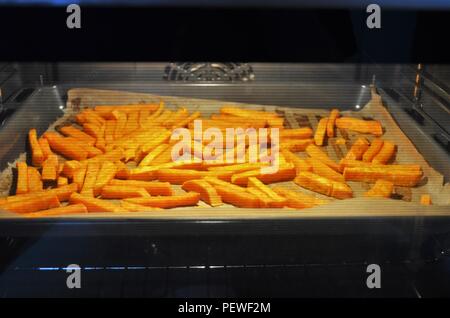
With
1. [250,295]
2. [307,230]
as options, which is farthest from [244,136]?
[250,295]

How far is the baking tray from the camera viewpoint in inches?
31.9

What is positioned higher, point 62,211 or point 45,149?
point 45,149

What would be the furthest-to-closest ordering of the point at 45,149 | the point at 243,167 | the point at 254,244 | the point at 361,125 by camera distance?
the point at 361,125 < the point at 45,149 < the point at 243,167 < the point at 254,244

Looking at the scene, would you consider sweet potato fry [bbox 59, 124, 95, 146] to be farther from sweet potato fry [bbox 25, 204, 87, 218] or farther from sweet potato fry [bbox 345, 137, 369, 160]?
sweet potato fry [bbox 345, 137, 369, 160]

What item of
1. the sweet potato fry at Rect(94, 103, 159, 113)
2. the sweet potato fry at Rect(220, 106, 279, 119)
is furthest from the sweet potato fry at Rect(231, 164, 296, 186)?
the sweet potato fry at Rect(94, 103, 159, 113)

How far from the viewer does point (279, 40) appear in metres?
0.61

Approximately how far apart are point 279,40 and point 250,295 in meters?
0.35

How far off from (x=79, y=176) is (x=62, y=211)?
11 centimetres

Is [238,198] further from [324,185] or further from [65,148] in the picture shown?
[65,148]

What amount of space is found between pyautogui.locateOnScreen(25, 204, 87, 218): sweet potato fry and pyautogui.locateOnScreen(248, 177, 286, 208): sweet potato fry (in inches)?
12.2

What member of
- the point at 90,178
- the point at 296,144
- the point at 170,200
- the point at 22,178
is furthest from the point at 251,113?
the point at 22,178

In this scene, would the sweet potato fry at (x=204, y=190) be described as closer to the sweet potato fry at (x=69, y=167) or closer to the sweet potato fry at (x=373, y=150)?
the sweet potato fry at (x=69, y=167)

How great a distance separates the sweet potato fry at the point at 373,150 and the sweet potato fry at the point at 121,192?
0.45m

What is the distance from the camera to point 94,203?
3.10 ft
